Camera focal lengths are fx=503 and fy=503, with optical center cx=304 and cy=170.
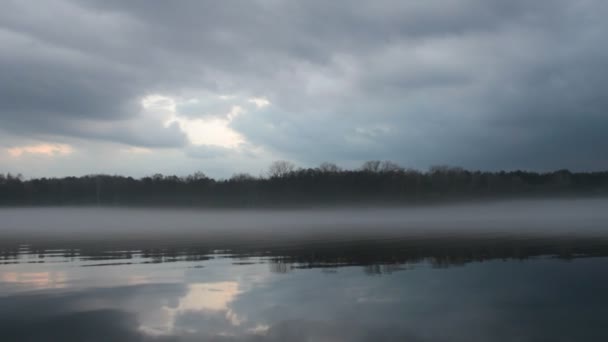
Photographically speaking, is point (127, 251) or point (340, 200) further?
point (340, 200)

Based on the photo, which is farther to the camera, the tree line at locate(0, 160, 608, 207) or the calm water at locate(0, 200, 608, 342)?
the tree line at locate(0, 160, 608, 207)

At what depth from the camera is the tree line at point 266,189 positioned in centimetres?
16788

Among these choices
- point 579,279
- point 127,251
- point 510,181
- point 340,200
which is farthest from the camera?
point 510,181

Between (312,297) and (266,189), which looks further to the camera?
(266,189)

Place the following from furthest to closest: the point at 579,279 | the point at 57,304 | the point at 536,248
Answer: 1. the point at 536,248
2. the point at 579,279
3. the point at 57,304

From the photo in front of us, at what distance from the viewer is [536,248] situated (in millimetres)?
34688

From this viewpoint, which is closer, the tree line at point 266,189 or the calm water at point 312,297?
the calm water at point 312,297

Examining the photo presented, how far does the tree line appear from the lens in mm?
167875

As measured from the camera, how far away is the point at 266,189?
6713 inches

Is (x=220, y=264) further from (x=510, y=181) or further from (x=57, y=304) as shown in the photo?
(x=510, y=181)

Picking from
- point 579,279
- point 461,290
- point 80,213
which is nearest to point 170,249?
point 461,290

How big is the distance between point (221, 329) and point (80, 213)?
151233 millimetres

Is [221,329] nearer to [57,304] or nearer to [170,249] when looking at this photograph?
[57,304]

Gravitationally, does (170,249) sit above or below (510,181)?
below
